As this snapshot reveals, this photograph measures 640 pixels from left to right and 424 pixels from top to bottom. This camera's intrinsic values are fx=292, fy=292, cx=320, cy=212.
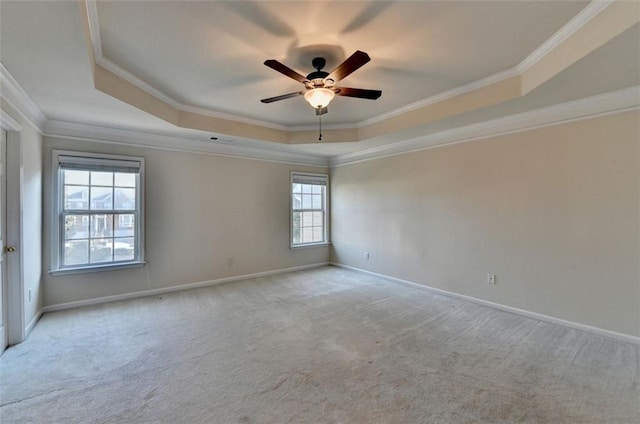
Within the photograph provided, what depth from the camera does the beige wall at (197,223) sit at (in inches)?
155

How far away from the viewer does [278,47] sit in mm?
2463

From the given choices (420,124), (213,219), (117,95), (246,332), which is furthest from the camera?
(213,219)

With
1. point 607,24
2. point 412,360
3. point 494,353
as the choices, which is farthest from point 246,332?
point 607,24

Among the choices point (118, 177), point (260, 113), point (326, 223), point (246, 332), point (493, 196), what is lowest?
point (246, 332)

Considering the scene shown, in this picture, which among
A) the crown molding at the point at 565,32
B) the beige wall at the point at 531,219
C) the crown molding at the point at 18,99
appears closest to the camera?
the crown molding at the point at 565,32

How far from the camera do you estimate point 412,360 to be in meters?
2.52

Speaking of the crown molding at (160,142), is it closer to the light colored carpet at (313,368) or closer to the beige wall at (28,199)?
the beige wall at (28,199)

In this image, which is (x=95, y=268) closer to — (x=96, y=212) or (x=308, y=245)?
(x=96, y=212)

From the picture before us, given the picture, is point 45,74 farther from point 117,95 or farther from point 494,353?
point 494,353

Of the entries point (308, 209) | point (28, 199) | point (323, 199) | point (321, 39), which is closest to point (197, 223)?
point (28, 199)

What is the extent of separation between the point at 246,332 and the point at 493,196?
348 centimetres

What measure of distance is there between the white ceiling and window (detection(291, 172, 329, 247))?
2.81 metres

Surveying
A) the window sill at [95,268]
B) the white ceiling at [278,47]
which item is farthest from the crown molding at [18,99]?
the window sill at [95,268]

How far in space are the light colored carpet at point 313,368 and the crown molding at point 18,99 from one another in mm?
2252
